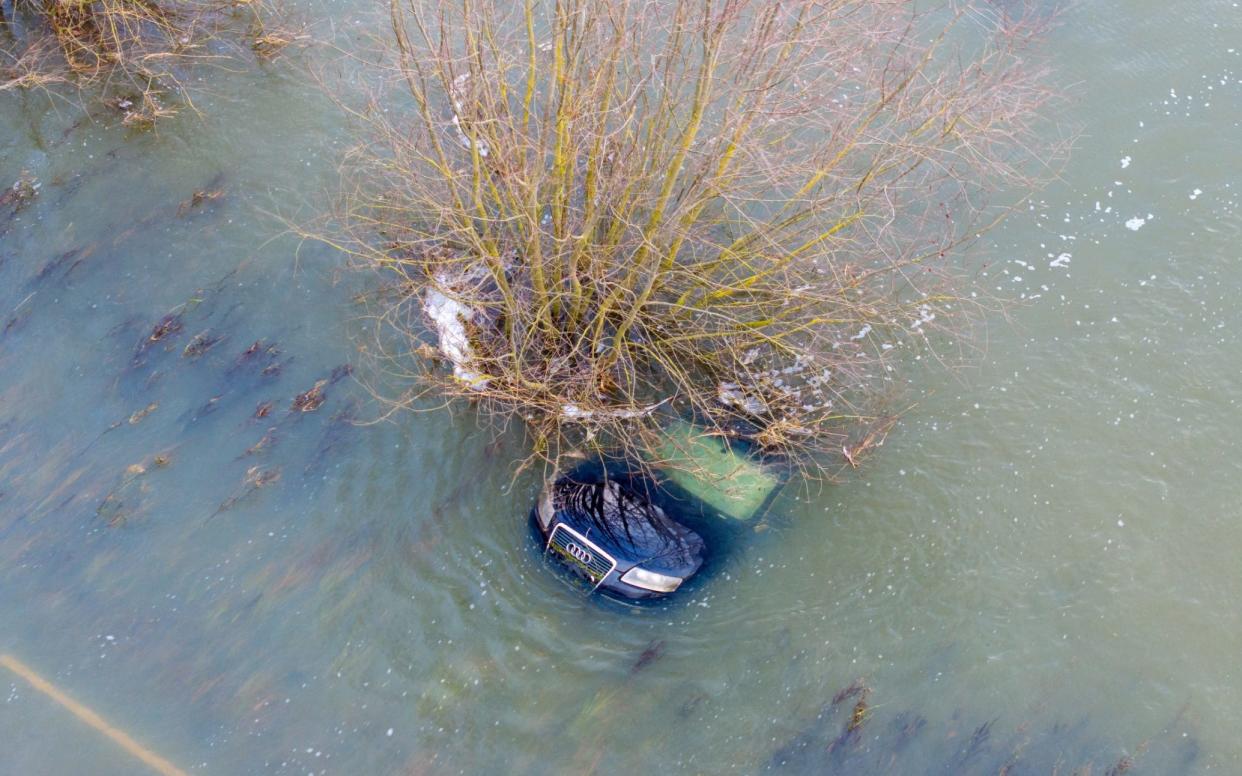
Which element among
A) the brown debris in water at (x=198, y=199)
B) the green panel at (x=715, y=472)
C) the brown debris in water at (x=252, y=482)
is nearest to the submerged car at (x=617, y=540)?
the green panel at (x=715, y=472)

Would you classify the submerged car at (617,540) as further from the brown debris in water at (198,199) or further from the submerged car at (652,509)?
the brown debris in water at (198,199)

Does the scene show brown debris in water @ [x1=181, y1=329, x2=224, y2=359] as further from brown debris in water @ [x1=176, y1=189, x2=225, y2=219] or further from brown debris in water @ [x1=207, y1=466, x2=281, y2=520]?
brown debris in water @ [x1=176, y1=189, x2=225, y2=219]

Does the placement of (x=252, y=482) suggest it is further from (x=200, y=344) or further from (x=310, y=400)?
(x=200, y=344)

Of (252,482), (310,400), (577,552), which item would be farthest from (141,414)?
(577,552)

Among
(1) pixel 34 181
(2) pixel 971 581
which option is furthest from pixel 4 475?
(2) pixel 971 581

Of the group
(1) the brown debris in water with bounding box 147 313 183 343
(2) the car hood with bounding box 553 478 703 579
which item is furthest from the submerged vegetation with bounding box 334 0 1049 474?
(1) the brown debris in water with bounding box 147 313 183 343
